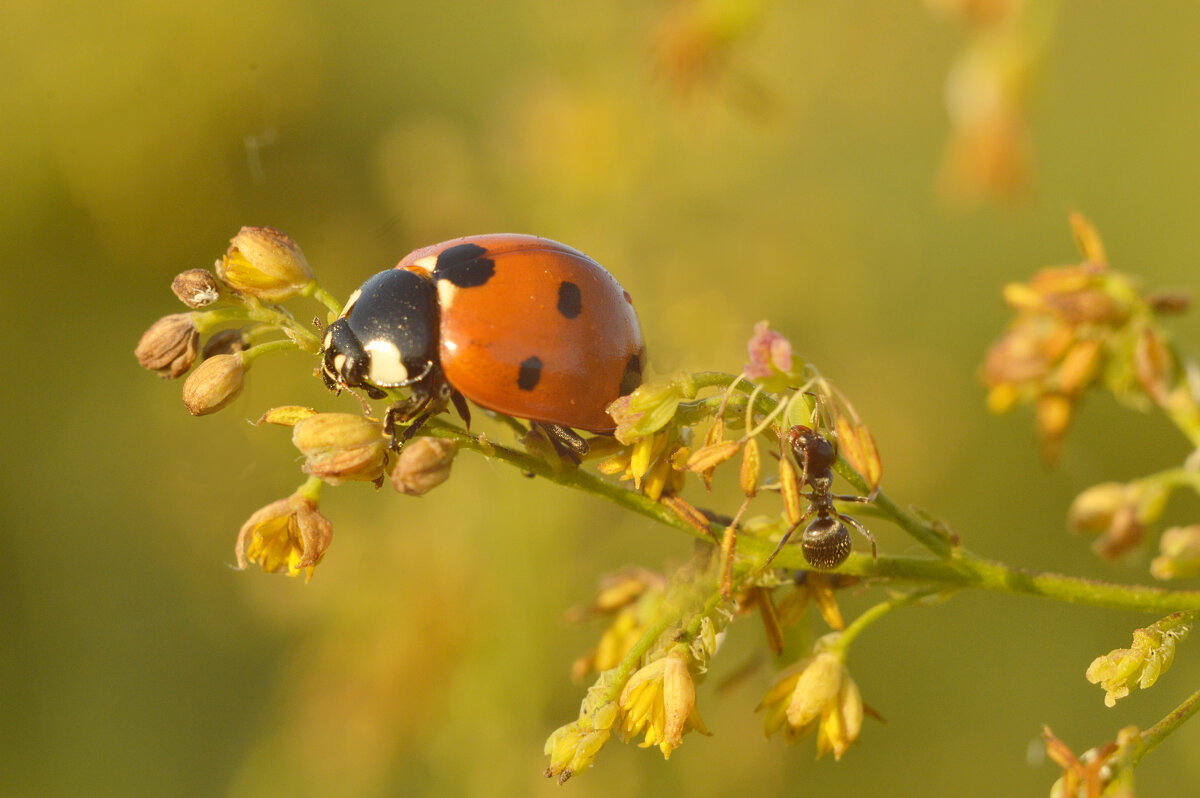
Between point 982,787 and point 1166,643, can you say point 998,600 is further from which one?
point 1166,643

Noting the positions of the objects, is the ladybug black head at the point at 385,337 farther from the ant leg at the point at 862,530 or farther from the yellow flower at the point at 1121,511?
the yellow flower at the point at 1121,511

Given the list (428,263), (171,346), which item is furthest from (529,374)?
A: (171,346)

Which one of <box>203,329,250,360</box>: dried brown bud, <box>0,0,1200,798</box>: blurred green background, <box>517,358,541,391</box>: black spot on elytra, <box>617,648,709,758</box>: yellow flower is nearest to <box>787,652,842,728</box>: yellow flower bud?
<box>617,648,709,758</box>: yellow flower

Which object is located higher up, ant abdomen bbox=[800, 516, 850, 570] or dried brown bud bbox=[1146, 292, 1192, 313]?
dried brown bud bbox=[1146, 292, 1192, 313]

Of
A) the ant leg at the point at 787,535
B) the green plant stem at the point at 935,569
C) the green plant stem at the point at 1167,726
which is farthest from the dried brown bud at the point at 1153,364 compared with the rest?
the ant leg at the point at 787,535

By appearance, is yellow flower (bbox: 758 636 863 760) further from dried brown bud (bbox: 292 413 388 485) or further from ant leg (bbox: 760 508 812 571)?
dried brown bud (bbox: 292 413 388 485)

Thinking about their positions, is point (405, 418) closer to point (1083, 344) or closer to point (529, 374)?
point (529, 374)

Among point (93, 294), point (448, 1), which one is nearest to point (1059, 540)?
point (93, 294)
